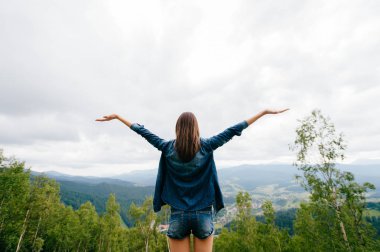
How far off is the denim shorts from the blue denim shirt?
73mm

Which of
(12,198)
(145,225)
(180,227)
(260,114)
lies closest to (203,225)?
(180,227)

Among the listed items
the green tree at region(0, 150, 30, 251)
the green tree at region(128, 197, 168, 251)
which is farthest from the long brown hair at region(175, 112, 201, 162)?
the green tree at region(128, 197, 168, 251)

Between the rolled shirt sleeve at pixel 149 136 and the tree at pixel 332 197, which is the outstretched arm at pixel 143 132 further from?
the tree at pixel 332 197

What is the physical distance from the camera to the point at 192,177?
300cm

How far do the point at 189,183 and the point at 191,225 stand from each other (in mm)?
493

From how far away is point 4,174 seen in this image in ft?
85.1

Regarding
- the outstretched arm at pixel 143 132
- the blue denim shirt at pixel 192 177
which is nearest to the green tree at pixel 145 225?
the outstretched arm at pixel 143 132

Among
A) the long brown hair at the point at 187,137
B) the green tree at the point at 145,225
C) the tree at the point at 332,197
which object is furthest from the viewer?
the green tree at the point at 145,225

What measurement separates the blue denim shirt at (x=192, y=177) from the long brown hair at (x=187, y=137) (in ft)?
0.28

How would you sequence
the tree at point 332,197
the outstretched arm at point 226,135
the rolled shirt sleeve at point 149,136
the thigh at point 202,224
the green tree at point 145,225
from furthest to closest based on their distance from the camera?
the green tree at point 145,225
the tree at point 332,197
the rolled shirt sleeve at point 149,136
the outstretched arm at point 226,135
the thigh at point 202,224

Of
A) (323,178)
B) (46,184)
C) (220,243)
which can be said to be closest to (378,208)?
(220,243)

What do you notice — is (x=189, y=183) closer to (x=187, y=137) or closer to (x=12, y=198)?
(x=187, y=137)

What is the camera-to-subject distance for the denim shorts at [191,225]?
276 centimetres

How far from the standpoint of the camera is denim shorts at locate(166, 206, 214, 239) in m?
2.76
